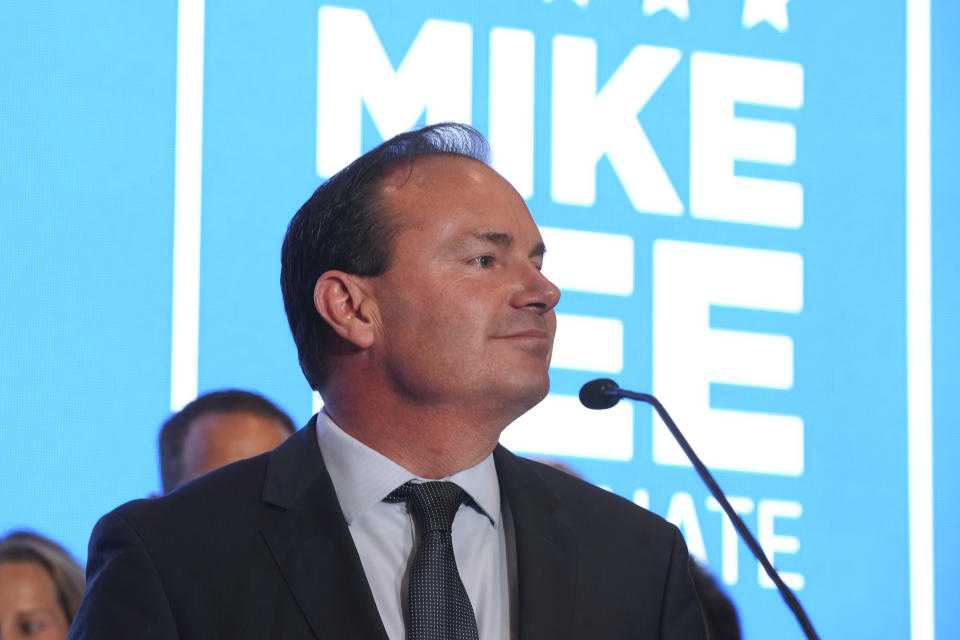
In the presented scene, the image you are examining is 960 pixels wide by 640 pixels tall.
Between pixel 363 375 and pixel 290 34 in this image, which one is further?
pixel 290 34

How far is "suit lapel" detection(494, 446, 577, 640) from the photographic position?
74.2 inches

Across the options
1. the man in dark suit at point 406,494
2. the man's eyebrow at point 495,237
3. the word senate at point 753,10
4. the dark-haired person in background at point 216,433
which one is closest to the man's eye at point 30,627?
the dark-haired person in background at point 216,433

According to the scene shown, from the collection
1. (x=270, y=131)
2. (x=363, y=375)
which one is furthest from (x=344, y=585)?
(x=270, y=131)

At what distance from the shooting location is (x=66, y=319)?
335 cm

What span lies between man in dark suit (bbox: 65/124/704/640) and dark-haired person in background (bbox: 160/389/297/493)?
1.03 m

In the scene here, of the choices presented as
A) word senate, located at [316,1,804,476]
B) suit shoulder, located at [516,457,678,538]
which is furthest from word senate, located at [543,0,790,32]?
suit shoulder, located at [516,457,678,538]

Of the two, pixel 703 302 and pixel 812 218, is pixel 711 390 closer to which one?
pixel 703 302

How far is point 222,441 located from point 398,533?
134 centimetres

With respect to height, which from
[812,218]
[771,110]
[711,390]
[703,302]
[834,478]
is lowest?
[834,478]

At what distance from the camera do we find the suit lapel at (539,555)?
6.18ft

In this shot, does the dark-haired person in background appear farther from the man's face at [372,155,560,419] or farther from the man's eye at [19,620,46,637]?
the man's face at [372,155,560,419]

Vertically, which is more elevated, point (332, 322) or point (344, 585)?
point (332, 322)

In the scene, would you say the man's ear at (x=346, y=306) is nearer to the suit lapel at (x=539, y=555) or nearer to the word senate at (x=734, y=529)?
the suit lapel at (x=539, y=555)

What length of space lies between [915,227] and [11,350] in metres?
2.76
